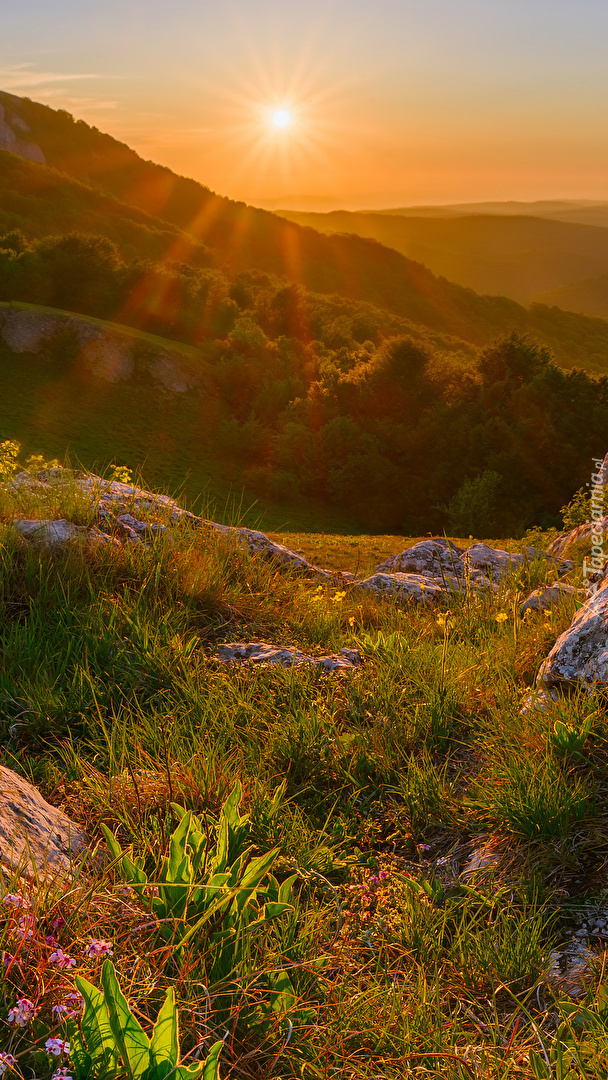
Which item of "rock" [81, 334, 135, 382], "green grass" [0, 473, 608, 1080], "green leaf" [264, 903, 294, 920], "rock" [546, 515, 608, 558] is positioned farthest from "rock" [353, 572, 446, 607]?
"rock" [81, 334, 135, 382]

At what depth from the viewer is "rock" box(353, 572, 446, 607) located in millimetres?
6536

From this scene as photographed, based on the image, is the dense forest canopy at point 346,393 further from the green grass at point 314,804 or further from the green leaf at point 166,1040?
the green leaf at point 166,1040

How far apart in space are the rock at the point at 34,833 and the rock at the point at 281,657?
1792mm

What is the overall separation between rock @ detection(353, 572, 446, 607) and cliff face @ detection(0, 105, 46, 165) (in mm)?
121396

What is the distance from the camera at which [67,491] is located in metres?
5.96

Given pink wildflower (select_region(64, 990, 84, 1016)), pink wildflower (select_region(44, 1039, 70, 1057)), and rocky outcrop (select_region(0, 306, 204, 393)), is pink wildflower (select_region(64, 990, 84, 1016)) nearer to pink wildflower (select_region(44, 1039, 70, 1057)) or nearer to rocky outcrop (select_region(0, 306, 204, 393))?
pink wildflower (select_region(44, 1039, 70, 1057))

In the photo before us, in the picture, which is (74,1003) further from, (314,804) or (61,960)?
(314,804)

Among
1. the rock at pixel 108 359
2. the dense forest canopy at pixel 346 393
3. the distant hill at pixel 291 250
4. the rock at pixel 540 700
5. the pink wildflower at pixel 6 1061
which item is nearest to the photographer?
the pink wildflower at pixel 6 1061

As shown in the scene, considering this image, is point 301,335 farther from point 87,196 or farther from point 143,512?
point 143,512

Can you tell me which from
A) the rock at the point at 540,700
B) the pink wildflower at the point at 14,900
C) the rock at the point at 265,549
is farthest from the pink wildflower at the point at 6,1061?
the rock at the point at 265,549

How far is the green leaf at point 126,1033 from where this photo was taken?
1573 mm

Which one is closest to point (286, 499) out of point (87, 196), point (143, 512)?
point (143, 512)

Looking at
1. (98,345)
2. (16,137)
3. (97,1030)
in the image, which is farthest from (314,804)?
(16,137)

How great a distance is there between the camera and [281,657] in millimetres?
4504
